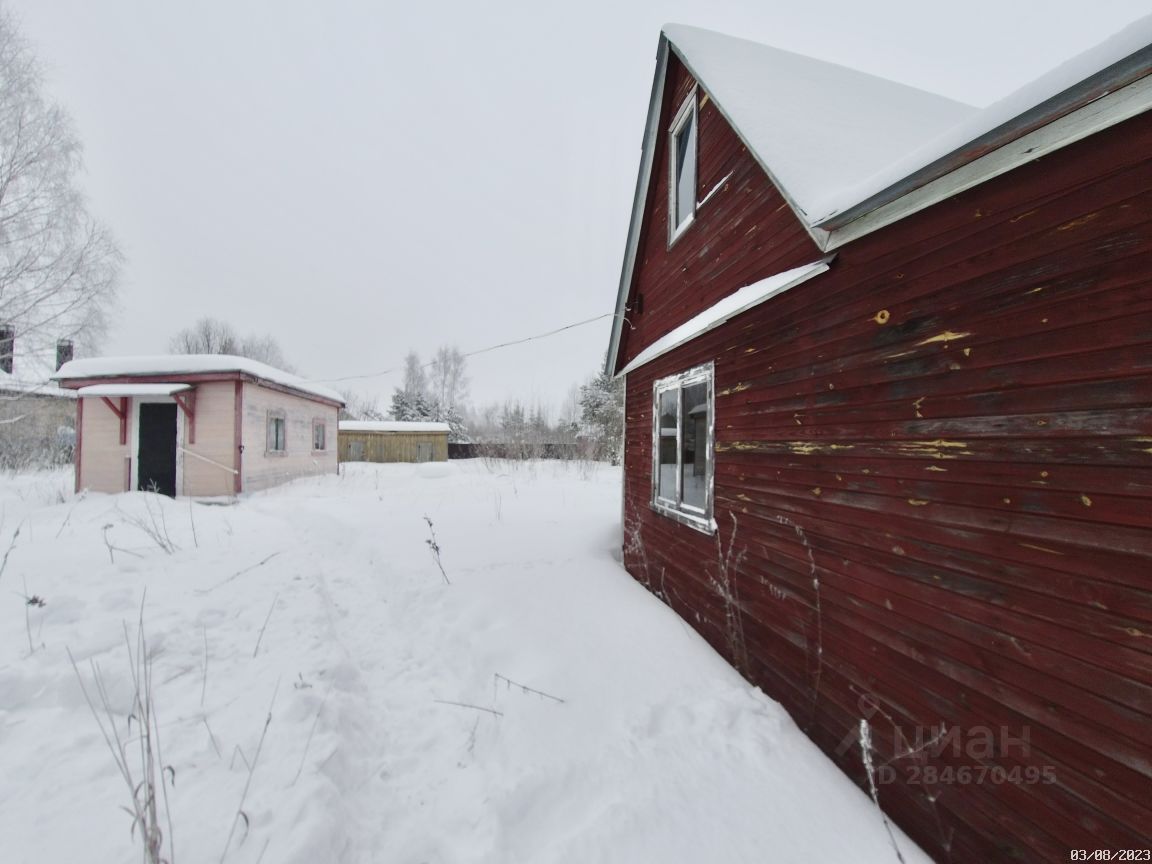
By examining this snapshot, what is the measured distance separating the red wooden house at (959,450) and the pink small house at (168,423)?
12.0m

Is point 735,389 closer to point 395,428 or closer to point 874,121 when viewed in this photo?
point 874,121

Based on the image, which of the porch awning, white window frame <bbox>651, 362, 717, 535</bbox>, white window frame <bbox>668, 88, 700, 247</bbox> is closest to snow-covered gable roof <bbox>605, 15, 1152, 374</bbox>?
white window frame <bbox>668, 88, 700, 247</bbox>

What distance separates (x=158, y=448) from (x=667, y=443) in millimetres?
13057

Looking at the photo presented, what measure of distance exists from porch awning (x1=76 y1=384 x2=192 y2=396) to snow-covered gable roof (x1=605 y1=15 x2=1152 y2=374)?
11.8 meters

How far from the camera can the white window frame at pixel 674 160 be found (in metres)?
4.78

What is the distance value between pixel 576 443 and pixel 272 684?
23.0 metres

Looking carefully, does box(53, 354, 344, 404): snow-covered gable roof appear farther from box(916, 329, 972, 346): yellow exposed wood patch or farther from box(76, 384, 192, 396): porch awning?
box(916, 329, 972, 346): yellow exposed wood patch

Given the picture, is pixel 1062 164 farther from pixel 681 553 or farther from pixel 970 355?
pixel 681 553

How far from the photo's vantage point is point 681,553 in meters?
4.67

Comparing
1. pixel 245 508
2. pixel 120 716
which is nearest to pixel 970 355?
pixel 120 716

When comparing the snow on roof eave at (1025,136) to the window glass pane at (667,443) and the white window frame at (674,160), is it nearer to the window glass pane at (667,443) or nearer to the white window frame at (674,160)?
the white window frame at (674,160)

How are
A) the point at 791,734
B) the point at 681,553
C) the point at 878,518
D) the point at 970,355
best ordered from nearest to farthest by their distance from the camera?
the point at 970,355 → the point at 878,518 → the point at 791,734 → the point at 681,553

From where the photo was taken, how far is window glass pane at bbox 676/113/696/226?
4926 millimetres

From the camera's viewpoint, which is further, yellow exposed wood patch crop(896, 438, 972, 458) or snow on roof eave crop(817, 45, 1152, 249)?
yellow exposed wood patch crop(896, 438, 972, 458)
